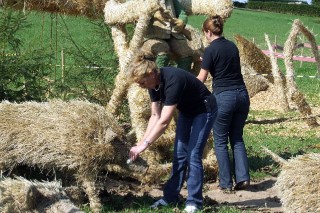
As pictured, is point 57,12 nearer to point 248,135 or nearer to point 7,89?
point 7,89

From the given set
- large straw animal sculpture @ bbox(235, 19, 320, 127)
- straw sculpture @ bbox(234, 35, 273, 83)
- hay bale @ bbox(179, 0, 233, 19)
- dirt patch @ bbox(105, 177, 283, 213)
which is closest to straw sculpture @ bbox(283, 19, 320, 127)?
large straw animal sculpture @ bbox(235, 19, 320, 127)

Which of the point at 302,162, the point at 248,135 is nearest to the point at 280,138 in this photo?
the point at 248,135

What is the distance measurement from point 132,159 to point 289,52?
670 centimetres

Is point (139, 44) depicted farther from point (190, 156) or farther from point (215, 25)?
point (190, 156)

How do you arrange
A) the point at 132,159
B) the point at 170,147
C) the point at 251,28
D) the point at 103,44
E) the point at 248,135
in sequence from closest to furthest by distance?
1. the point at 132,159
2. the point at 170,147
3. the point at 103,44
4. the point at 248,135
5. the point at 251,28

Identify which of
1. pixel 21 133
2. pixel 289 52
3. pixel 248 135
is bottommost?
pixel 248 135

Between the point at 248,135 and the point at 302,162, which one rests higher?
the point at 302,162

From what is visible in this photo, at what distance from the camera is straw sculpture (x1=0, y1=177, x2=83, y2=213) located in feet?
17.0

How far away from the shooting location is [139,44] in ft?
24.5

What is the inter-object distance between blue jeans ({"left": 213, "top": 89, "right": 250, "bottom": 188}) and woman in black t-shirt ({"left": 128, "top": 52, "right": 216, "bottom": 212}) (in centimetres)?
98

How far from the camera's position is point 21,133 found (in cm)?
625

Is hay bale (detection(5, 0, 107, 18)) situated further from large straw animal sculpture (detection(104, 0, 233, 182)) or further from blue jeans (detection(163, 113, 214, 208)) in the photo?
blue jeans (detection(163, 113, 214, 208))

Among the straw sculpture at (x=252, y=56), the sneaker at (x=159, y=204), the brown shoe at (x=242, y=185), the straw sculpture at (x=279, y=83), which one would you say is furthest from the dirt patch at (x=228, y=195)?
the straw sculpture at (x=252, y=56)

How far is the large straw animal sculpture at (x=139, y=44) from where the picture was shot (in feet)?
24.1
